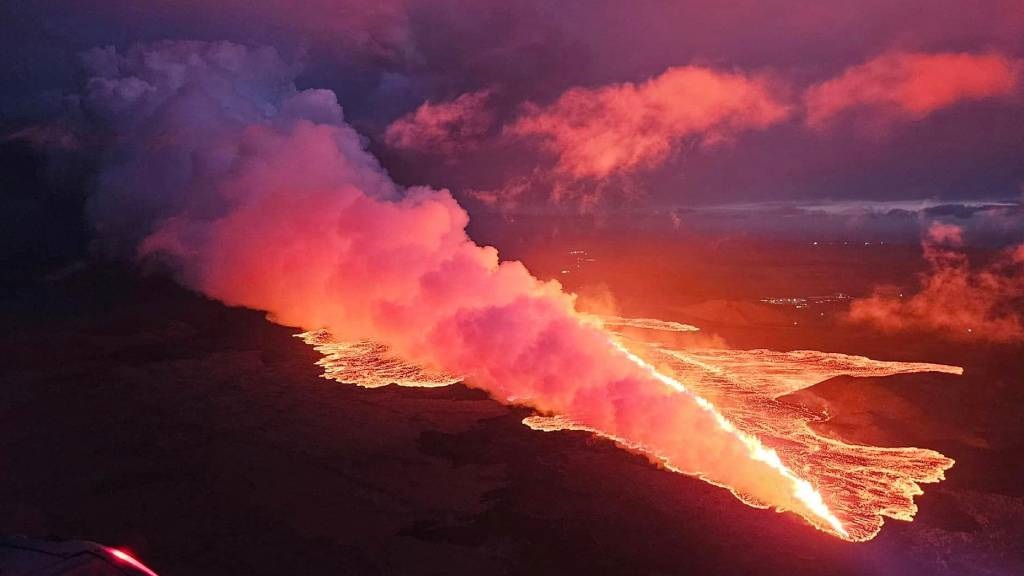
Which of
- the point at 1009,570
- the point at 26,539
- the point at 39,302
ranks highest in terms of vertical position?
the point at 39,302

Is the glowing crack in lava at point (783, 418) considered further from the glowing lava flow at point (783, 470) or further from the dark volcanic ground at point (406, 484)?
the dark volcanic ground at point (406, 484)

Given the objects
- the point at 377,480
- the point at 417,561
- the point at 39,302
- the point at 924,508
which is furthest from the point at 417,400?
the point at 39,302

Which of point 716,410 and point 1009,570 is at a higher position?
point 716,410

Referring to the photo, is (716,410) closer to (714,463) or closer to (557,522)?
(714,463)

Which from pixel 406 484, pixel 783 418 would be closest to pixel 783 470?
pixel 783 418

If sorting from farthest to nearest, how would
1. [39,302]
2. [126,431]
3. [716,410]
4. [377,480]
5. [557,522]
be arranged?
[39,302] < [716,410] < [126,431] < [377,480] < [557,522]

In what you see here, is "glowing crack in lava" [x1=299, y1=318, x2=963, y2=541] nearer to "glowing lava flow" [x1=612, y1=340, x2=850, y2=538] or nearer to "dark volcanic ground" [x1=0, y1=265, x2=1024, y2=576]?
"glowing lava flow" [x1=612, y1=340, x2=850, y2=538]
